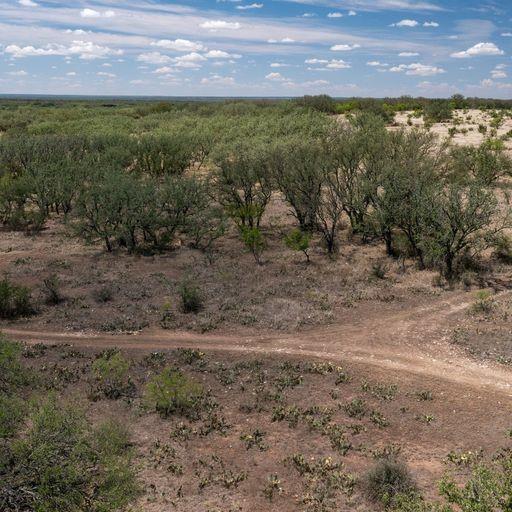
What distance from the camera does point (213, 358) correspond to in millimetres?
18172

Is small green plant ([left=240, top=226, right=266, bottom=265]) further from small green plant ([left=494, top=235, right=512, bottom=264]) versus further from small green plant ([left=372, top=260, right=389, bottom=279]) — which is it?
small green plant ([left=494, top=235, right=512, bottom=264])

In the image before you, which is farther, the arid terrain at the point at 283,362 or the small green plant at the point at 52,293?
the small green plant at the point at 52,293

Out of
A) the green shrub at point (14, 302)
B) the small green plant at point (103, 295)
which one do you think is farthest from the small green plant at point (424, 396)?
the green shrub at point (14, 302)

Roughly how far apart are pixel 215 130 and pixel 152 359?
4498 cm


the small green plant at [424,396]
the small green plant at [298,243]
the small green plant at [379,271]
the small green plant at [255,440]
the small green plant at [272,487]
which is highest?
the small green plant at [298,243]

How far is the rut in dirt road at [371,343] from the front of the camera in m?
17.0

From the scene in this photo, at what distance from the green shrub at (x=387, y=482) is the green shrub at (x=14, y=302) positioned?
1612 cm

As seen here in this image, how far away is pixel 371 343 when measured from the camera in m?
18.7

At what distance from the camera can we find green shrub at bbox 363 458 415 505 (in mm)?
11639

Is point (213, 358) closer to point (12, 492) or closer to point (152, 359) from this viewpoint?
point (152, 359)

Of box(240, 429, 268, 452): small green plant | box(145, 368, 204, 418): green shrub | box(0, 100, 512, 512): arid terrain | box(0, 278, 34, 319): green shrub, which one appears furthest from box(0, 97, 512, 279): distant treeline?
box(240, 429, 268, 452): small green plant

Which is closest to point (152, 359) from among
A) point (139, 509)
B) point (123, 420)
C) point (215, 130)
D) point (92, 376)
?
point (92, 376)

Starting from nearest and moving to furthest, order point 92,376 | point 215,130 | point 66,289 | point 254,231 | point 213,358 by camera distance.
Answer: point 92,376 → point 213,358 → point 66,289 → point 254,231 → point 215,130

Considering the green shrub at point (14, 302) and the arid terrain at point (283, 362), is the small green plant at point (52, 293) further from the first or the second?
the green shrub at point (14, 302)
